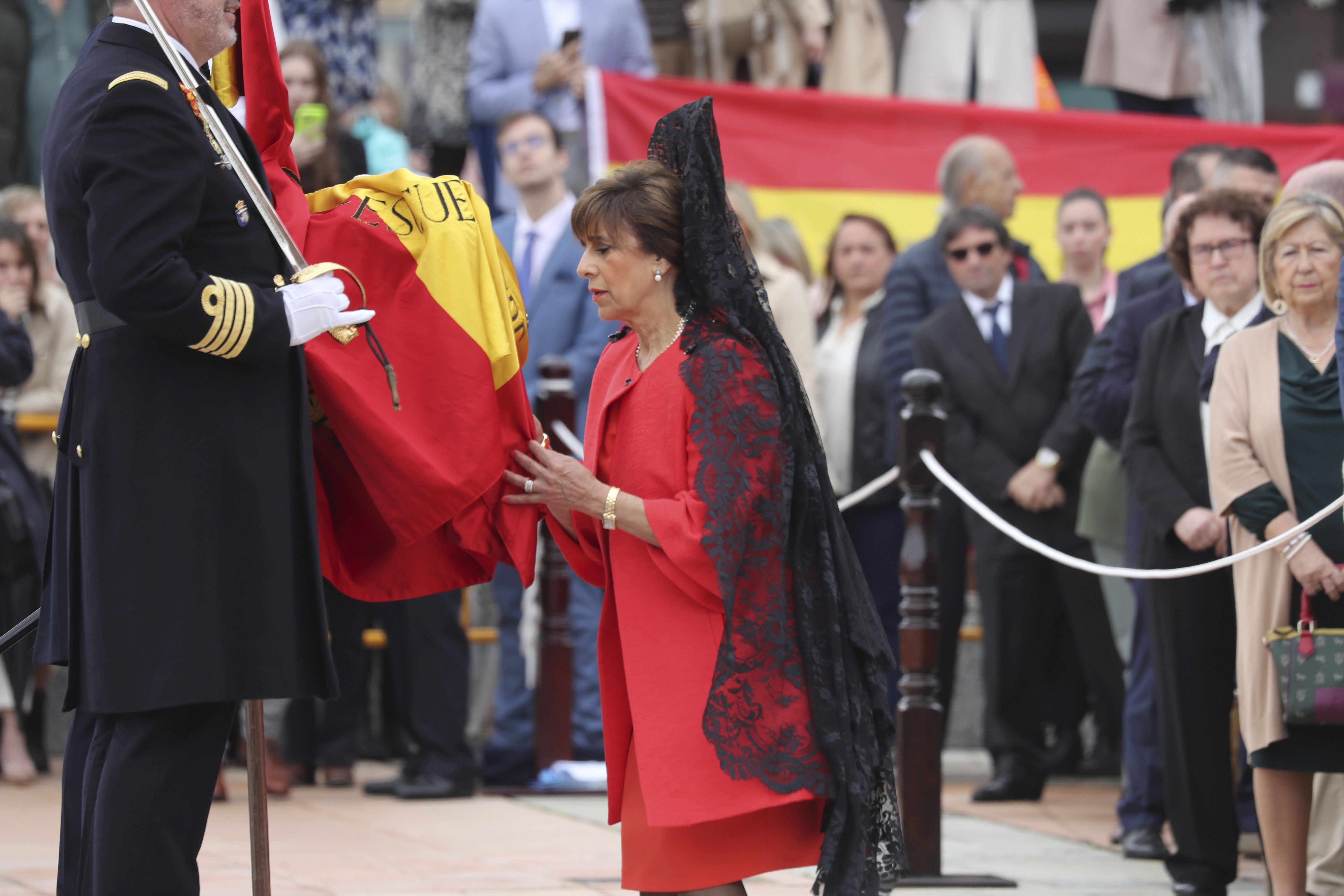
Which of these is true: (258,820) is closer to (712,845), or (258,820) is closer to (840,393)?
(712,845)

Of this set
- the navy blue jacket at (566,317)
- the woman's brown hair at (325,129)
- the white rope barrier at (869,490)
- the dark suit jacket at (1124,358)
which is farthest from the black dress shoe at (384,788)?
the dark suit jacket at (1124,358)

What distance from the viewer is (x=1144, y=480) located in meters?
5.52

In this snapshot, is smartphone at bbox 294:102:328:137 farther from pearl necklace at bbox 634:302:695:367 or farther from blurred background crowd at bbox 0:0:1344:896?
pearl necklace at bbox 634:302:695:367

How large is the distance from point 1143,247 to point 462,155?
365 centimetres

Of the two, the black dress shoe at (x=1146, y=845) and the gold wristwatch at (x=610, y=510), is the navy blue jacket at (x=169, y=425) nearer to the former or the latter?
the gold wristwatch at (x=610, y=510)

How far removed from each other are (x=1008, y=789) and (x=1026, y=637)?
0.60 metres

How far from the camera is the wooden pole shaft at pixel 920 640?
5.37 meters

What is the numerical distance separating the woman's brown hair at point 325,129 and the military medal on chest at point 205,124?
3.51 m

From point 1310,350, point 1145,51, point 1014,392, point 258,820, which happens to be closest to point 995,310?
point 1014,392

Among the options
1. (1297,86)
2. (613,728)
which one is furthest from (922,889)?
(1297,86)

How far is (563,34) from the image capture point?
903 cm

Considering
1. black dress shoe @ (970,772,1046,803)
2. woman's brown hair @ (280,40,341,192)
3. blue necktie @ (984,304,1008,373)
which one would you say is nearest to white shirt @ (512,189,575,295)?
woman's brown hair @ (280,40,341,192)

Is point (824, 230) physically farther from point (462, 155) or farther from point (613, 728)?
point (613, 728)

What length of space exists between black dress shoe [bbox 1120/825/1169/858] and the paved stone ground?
0.04 m
